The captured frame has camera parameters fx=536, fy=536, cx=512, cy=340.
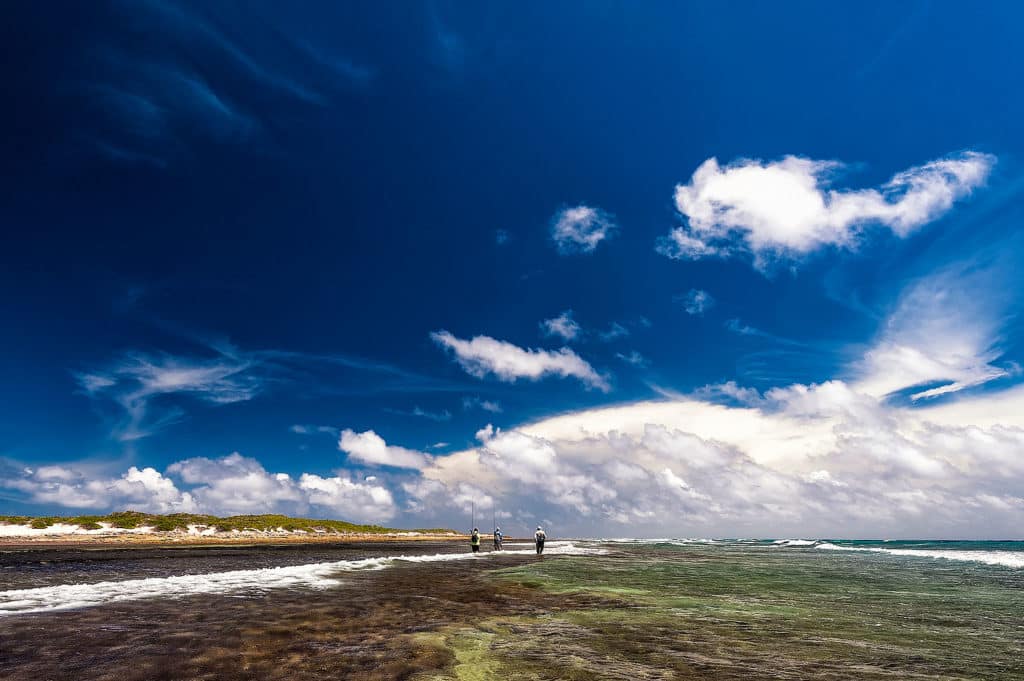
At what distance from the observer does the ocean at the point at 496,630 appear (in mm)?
10695

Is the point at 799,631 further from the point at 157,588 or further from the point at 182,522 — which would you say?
the point at 182,522

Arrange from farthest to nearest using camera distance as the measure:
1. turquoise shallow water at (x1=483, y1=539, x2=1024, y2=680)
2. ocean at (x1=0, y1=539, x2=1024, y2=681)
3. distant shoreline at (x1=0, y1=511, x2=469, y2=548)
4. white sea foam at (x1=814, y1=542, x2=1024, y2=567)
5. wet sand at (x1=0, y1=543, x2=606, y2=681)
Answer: distant shoreline at (x1=0, y1=511, x2=469, y2=548), white sea foam at (x1=814, y1=542, x2=1024, y2=567), turquoise shallow water at (x1=483, y1=539, x2=1024, y2=680), ocean at (x1=0, y1=539, x2=1024, y2=681), wet sand at (x1=0, y1=543, x2=606, y2=681)

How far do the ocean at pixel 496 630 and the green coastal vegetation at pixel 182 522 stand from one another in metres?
87.8

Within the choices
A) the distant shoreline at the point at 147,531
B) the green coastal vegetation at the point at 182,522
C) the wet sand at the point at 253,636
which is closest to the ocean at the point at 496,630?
the wet sand at the point at 253,636

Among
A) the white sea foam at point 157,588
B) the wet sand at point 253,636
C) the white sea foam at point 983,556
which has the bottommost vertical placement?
the white sea foam at point 983,556

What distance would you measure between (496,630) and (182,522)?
114045 millimetres

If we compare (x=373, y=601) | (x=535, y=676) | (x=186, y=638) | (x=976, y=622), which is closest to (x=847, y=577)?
(x=976, y=622)

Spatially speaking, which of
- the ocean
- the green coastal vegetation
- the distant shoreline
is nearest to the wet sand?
the ocean

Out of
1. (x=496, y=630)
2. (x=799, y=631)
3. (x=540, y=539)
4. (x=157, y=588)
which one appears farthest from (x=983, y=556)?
(x=157, y=588)

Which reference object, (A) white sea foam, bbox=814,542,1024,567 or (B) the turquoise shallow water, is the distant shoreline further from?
(A) white sea foam, bbox=814,542,1024,567

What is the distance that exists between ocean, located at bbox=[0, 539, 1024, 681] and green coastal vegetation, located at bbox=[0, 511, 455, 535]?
87.8 metres

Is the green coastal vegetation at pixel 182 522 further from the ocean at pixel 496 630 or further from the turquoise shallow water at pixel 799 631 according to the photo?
the turquoise shallow water at pixel 799 631

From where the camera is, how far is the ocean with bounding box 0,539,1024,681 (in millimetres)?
10695

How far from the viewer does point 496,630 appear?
49.0 feet
